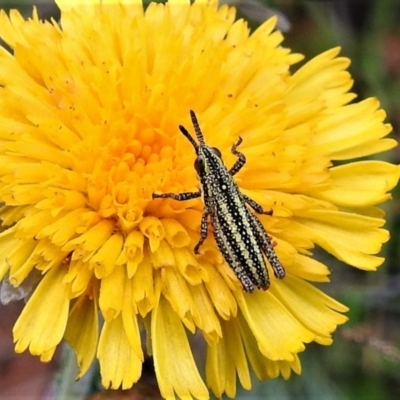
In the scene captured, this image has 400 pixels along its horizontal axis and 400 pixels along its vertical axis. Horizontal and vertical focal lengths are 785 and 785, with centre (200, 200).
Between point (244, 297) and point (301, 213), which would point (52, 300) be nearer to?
point (244, 297)

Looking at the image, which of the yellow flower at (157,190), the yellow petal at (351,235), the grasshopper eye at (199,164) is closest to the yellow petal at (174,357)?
the yellow flower at (157,190)

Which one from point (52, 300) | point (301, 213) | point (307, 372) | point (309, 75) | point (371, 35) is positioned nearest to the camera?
point (52, 300)

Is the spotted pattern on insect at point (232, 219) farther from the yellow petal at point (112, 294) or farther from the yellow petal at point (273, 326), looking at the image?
the yellow petal at point (112, 294)

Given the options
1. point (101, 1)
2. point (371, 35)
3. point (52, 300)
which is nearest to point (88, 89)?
point (101, 1)

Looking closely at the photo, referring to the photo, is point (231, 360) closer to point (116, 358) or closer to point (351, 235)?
point (116, 358)

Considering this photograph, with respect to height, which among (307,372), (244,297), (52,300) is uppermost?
(52,300)

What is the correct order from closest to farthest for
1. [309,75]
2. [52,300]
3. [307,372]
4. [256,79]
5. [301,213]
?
[52,300] < [301,213] < [256,79] < [309,75] < [307,372]
